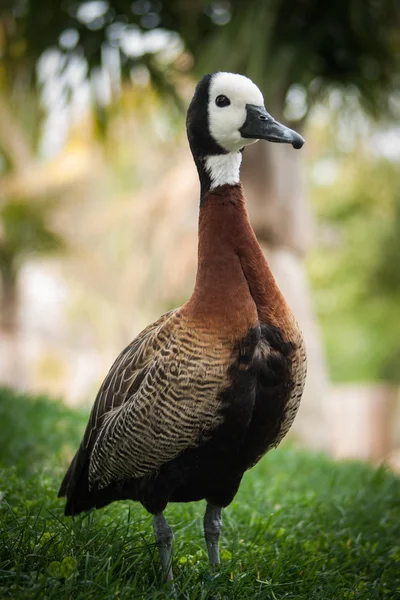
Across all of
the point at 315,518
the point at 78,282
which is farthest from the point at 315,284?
the point at 315,518

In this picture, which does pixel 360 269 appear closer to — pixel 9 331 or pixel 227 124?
pixel 9 331

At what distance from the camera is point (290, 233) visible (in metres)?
8.39

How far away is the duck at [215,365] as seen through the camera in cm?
265

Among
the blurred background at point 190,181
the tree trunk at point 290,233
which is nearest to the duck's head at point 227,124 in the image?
the blurred background at point 190,181

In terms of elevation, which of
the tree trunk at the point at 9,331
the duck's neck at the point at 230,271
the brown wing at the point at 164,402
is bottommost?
the brown wing at the point at 164,402

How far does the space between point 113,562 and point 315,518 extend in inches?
63.4

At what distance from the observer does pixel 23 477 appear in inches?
161

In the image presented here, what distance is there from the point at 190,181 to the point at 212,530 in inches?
312

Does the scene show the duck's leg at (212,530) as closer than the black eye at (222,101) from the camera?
No

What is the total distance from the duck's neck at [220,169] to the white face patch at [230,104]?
0.07 m

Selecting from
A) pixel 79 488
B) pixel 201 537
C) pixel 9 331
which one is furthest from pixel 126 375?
pixel 9 331

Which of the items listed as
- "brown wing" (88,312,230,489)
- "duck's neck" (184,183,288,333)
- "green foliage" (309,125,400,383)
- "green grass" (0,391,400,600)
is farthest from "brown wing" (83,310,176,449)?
"green foliage" (309,125,400,383)

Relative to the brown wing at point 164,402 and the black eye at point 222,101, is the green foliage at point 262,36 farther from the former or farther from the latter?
the brown wing at point 164,402

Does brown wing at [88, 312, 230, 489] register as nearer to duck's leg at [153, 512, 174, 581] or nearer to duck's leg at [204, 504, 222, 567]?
duck's leg at [153, 512, 174, 581]
